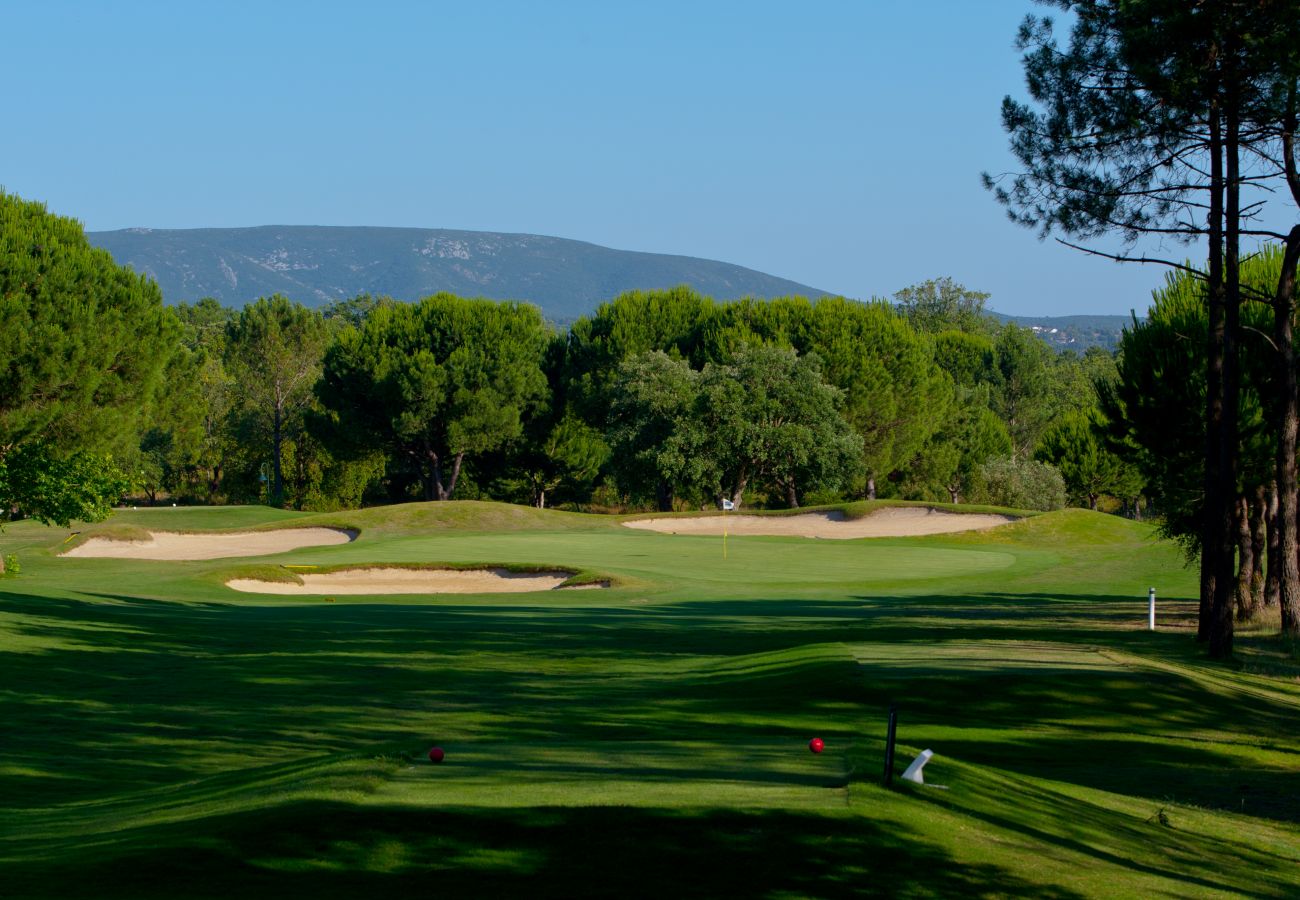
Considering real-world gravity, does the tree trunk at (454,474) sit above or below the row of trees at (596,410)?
below

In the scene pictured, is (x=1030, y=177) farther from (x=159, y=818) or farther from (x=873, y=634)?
(x=159, y=818)

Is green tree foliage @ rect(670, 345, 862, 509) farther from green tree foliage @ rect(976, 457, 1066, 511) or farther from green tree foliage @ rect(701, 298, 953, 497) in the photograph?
green tree foliage @ rect(976, 457, 1066, 511)

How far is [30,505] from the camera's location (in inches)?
1377

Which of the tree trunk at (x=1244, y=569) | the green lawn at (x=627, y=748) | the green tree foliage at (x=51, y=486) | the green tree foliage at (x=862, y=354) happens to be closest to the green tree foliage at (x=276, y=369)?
the green tree foliage at (x=862, y=354)

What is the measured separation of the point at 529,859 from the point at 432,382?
245 feet

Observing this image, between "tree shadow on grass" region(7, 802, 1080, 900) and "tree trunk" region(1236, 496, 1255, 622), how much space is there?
24.6m

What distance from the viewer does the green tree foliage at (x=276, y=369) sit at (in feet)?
309

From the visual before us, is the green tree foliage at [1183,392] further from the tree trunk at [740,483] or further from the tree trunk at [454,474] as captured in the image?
the tree trunk at [454,474]

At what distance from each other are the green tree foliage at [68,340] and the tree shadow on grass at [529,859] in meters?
35.5

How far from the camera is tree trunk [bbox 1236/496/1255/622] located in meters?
29.5

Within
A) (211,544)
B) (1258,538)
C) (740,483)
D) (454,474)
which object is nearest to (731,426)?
(740,483)

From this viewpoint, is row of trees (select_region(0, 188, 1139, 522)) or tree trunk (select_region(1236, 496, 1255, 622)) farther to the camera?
row of trees (select_region(0, 188, 1139, 522))

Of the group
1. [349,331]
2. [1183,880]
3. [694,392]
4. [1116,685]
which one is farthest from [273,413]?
[1183,880]

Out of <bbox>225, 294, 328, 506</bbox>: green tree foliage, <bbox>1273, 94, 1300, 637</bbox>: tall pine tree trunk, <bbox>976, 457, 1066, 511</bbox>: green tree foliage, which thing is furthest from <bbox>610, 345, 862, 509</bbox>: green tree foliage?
<bbox>1273, 94, 1300, 637</bbox>: tall pine tree trunk
